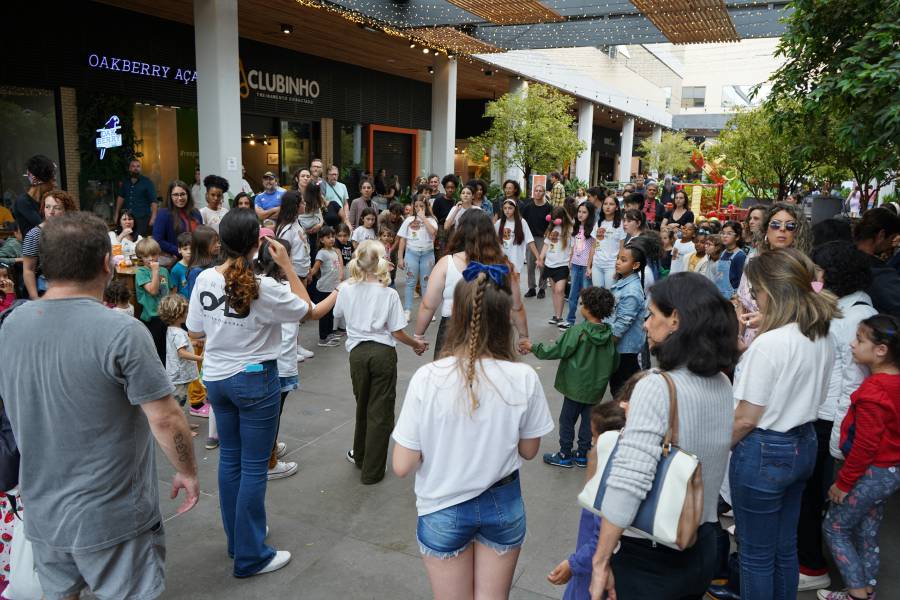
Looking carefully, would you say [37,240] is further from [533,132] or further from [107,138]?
[533,132]

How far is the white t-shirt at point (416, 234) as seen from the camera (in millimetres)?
9282

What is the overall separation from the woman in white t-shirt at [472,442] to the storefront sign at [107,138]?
40.9 ft

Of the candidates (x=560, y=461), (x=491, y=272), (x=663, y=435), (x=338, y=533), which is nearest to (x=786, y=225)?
(x=560, y=461)

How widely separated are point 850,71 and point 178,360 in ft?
18.7

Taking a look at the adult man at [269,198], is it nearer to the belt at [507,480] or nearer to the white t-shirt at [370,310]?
the white t-shirt at [370,310]

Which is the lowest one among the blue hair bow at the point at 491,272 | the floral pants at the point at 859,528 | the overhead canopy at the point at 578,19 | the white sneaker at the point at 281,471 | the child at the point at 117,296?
the white sneaker at the point at 281,471

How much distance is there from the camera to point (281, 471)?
4762 mm

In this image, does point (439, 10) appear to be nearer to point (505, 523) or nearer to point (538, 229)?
point (538, 229)

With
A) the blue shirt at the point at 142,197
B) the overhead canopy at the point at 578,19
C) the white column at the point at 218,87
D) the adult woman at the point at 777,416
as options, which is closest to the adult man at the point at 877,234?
the adult woman at the point at 777,416

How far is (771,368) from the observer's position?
108 inches

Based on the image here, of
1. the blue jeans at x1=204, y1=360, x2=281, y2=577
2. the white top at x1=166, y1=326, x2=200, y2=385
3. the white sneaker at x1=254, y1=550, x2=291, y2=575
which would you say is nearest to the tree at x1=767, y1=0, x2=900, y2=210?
the blue jeans at x1=204, y1=360, x2=281, y2=577

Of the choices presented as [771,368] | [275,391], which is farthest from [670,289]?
[275,391]

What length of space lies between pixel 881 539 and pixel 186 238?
646cm

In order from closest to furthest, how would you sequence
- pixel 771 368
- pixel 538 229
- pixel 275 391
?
pixel 771 368 < pixel 275 391 < pixel 538 229
